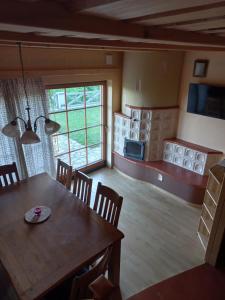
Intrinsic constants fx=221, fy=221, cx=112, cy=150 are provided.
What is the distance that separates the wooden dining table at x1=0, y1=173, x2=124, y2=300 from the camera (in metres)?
1.66

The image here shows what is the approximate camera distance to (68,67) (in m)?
3.58

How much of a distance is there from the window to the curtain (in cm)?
37

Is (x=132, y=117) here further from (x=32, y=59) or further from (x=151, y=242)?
(x=151, y=242)

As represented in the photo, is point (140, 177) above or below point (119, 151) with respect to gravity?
below

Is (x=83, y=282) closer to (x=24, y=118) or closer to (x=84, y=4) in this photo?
(x=84, y=4)

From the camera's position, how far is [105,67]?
13.3 ft

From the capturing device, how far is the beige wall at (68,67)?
303 cm

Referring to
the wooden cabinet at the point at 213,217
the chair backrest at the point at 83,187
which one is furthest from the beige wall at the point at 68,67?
the wooden cabinet at the point at 213,217

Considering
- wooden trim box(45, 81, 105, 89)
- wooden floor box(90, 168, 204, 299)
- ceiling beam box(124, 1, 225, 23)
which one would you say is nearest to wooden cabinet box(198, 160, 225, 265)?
wooden floor box(90, 168, 204, 299)

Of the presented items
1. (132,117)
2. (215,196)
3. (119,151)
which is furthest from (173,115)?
(215,196)

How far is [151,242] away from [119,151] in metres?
2.12

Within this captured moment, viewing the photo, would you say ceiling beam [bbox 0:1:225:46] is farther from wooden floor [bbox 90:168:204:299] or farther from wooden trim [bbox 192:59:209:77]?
wooden floor [bbox 90:168:204:299]

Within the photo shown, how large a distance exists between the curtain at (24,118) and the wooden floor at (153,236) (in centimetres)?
148

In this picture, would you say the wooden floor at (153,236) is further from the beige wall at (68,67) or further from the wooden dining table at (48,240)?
the beige wall at (68,67)
